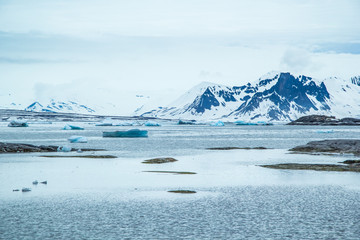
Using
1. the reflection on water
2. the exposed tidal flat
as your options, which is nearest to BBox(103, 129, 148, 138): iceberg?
the exposed tidal flat

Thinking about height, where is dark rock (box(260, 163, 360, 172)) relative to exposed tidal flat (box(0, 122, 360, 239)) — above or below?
below

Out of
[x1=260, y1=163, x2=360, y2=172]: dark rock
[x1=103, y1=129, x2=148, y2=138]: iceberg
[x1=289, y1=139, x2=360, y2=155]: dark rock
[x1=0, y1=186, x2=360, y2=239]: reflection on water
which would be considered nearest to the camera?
[x1=0, y1=186, x2=360, y2=239]: reflection on water

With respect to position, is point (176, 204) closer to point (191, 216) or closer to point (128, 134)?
point (191, 216)

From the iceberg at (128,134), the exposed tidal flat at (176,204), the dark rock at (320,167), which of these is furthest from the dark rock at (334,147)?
the iceberg at (128,134)

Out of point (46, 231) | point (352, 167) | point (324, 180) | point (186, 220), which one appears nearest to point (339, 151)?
point (352, 167)

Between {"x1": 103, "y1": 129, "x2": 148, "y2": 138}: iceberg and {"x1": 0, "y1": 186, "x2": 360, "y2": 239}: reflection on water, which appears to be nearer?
{"x1": 0, "y1": 186, "x2": 360, "y2": 239}: reflection on water

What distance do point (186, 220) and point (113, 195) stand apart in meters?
6.09

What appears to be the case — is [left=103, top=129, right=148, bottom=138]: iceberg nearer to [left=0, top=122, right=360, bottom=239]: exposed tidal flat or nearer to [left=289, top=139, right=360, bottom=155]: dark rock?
[left=289, top=139, right=360, bottom=155]: dark rock

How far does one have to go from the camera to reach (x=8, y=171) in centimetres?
3017

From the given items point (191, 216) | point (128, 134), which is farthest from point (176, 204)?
point (128, 134)

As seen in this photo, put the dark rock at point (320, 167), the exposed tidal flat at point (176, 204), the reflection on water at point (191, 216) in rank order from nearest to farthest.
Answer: the reflection on water at point (191, 216), the exposed tidal flat at point (176, 204), the dark rock at point (320, 167)

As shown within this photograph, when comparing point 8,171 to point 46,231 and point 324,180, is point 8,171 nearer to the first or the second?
point 46,231

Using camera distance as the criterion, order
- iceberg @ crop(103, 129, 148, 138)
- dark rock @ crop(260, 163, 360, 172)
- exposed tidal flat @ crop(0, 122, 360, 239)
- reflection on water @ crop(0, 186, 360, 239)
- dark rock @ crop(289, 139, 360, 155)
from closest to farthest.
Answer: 1. reflection on water @ crop(0, 186, 360, 239)
2. exposed tidal flat @ crop(0, 122, 360, 239)
3. dark rock @ crop(260, 163, 360, 172)
4. dark rock @ crop(289, 139, 360, 155)
5. iceberg @ crop(103, 129, 148, 138)

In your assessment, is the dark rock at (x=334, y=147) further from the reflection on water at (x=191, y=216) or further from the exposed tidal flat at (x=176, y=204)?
the reflection on water at (x=191, y=216)
